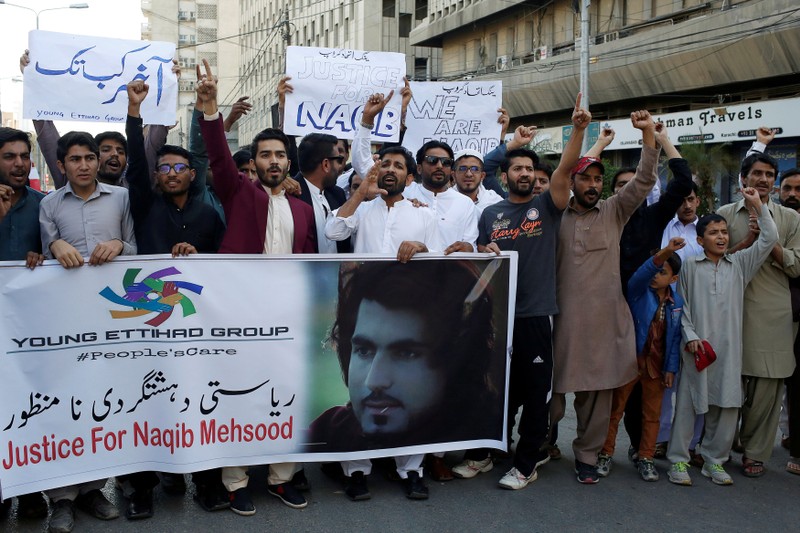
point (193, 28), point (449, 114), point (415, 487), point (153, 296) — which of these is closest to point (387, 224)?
point (153, 296)

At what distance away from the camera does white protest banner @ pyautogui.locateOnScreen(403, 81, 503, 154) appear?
836 centimetres

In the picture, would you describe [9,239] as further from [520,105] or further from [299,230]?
[520,105]

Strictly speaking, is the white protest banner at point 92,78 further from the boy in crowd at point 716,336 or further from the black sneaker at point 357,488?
the boy in crowd at point 716,336

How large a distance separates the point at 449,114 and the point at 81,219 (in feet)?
13.7

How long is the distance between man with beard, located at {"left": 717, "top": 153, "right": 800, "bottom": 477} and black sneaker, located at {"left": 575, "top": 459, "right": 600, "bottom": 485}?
111 cm

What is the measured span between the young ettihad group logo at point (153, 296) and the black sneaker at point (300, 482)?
1.26 m

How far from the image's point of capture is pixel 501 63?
37906 mm

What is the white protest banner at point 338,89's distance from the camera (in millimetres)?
7328

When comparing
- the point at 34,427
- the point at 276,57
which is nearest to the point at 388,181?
the point at 34,427

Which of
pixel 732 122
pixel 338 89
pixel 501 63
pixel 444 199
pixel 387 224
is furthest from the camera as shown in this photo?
pixel 501 63

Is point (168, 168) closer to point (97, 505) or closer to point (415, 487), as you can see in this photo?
point (97, 505)

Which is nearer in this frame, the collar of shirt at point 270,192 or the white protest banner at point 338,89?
the collar of shirt at point 270,192

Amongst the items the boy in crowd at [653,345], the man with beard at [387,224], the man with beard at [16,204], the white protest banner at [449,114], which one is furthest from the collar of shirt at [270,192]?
the white protest banner at [449,114]

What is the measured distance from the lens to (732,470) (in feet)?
19.9
